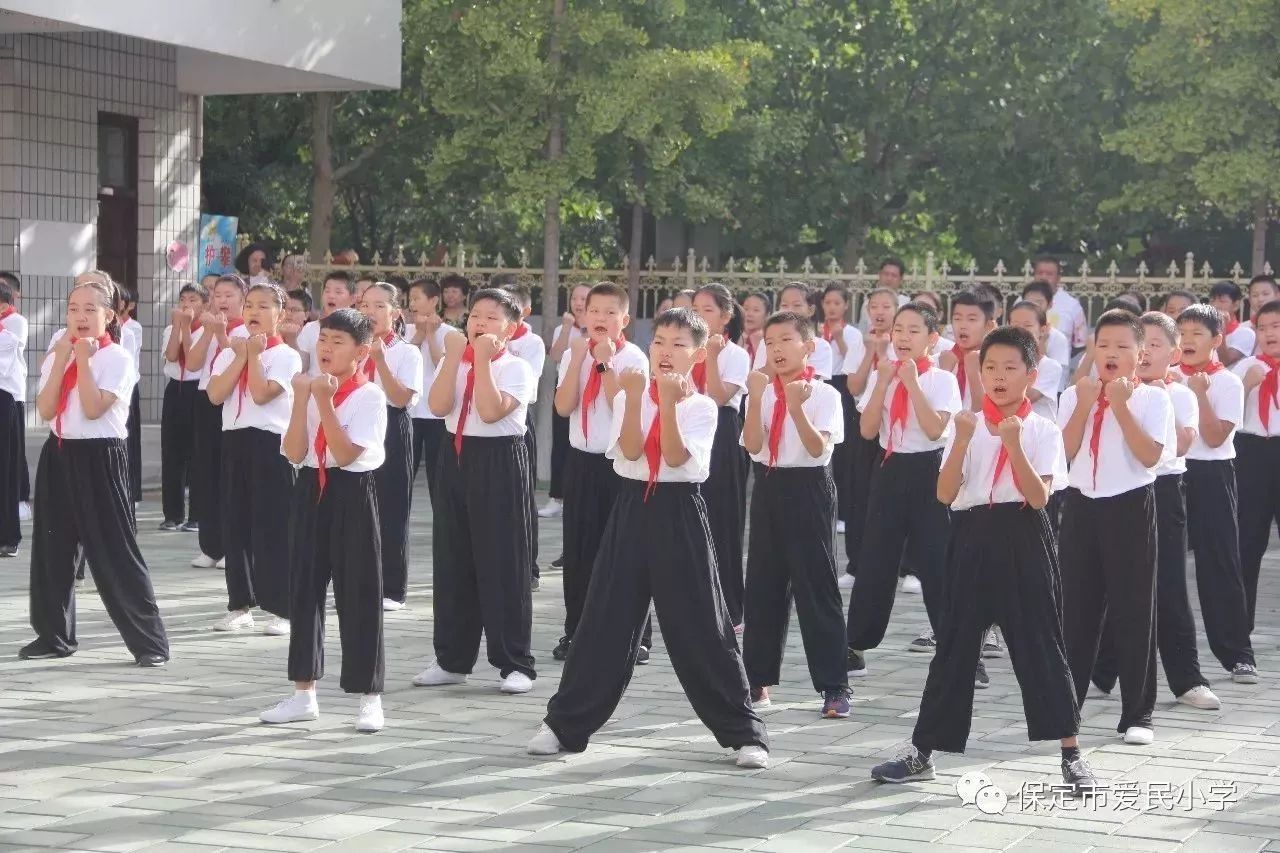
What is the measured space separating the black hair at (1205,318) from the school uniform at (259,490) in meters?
4.34

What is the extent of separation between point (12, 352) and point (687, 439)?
717cm

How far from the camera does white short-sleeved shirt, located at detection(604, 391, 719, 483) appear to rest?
7.07 metres

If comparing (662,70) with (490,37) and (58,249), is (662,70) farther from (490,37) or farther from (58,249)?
(58,249)

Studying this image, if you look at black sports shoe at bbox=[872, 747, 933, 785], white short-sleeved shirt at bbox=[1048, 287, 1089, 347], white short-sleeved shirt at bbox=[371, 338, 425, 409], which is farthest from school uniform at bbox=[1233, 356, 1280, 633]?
white short-sleeved shirt at bbox=[1048, 287, 1089, 347]

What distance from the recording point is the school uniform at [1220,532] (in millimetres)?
9102

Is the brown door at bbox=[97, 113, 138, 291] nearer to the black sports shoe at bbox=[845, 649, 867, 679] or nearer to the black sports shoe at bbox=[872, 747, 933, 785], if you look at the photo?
the black sports shoe at bbox=[845, 649, 867, 679]

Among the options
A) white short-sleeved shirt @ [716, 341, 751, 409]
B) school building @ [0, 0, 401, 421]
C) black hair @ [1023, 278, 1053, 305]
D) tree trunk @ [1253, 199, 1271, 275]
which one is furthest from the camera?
tree trunk @ [1253, 199, 1271, 275]

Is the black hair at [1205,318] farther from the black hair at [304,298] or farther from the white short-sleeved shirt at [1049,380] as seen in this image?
the black hair at [304,298]

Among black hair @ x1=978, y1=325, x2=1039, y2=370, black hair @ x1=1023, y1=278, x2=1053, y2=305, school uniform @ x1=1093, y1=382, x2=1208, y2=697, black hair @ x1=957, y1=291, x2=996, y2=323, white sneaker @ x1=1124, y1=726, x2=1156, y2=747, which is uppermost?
black hair @ x1=1023, y1=278, x2=1053, y2=305

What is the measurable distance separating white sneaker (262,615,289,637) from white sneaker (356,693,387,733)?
2233 mm

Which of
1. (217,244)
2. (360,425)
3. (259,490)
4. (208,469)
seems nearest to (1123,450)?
(360,425)

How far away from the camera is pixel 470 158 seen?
62.0 ft

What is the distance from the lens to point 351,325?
7.72 metres

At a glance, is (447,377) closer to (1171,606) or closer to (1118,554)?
(1118,554)
